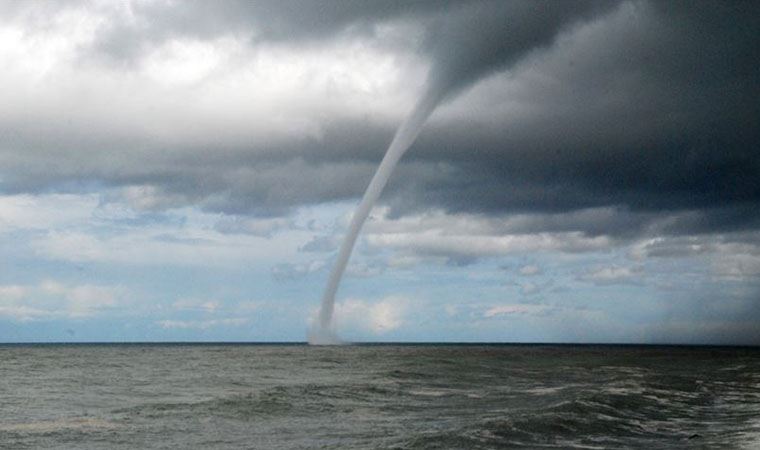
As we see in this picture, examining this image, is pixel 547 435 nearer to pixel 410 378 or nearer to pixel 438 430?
pixel 438 430

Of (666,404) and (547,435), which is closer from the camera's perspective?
(547,435)

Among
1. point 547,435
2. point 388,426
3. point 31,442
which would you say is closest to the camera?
point 31,442

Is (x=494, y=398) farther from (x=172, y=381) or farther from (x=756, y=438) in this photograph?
(x=172, y=381)

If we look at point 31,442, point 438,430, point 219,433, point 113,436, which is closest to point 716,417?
point 438,430

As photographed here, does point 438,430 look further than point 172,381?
No

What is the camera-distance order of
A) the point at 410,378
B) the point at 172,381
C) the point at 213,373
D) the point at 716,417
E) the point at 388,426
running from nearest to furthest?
the point at 388,426, the point at 716,417, the point at 172,381, the point at 410,378, the point at 213,373

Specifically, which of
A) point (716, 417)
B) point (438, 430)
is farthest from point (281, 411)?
point (716, 417)

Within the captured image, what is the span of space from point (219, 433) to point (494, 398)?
740 inches

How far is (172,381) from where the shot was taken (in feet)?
180

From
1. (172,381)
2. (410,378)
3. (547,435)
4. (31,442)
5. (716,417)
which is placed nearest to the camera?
(31,442)

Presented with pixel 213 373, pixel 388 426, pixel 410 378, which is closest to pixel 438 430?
pixel 388 426

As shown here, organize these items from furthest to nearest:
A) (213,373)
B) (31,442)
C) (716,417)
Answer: (213,373) → (716,417) → (31,442)

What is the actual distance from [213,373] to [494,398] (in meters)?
30.4

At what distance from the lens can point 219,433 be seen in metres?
27.0
